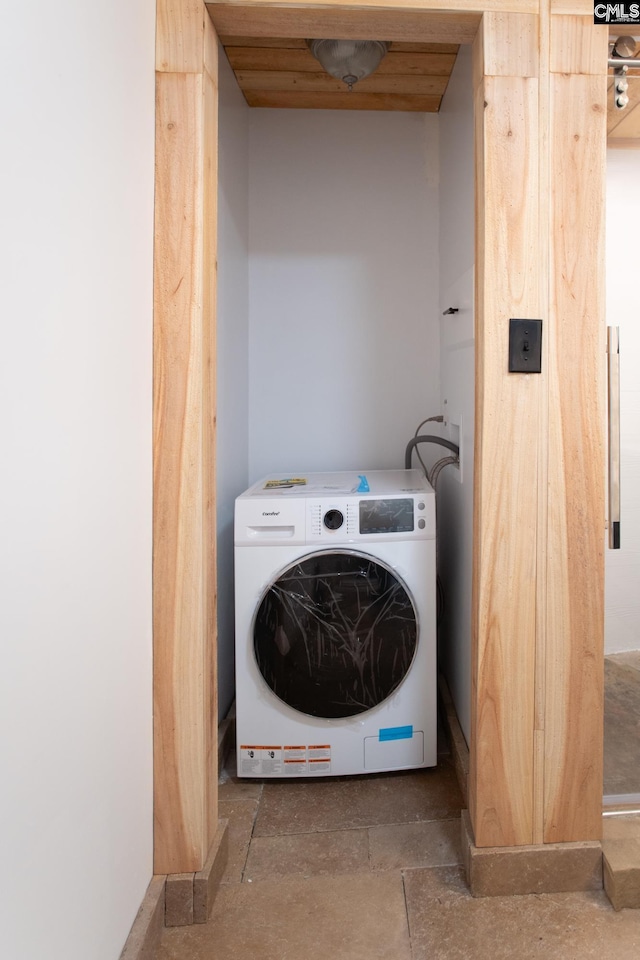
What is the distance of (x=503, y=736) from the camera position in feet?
4.36

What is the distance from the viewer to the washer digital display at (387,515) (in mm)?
1684

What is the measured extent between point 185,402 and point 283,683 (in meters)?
0.92

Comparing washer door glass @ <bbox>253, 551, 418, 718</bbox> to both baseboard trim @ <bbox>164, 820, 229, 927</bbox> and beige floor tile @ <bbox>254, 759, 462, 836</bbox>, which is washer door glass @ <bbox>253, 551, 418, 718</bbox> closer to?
beige floor tile @ <bbox>254, 759, 462, 836</bbox>

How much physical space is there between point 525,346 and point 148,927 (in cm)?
149

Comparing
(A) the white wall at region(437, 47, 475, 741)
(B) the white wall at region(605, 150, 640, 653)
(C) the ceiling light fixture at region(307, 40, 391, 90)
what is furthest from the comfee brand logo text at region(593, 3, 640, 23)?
(C) the ceiling light fixture at region(307, 40, 391, 90)

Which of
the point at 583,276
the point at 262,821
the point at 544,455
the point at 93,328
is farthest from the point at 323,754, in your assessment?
the point at 583,276

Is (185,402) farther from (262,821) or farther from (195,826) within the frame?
(262,821)

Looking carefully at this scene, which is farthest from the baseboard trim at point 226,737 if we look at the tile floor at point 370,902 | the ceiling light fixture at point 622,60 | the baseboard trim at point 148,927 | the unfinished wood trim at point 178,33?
the ceiling light fixture at point 622,60

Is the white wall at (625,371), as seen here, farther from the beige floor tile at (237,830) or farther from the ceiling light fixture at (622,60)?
the beige floor tile at (237,830)

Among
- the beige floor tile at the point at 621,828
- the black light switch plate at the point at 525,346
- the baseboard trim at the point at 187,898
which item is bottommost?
the baseboard trim at the point at 187,898

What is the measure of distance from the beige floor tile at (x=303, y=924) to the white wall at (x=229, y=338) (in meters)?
0.68

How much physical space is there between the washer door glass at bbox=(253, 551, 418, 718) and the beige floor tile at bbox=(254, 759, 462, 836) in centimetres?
28

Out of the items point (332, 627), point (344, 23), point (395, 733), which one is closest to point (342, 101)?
point (344, 23)

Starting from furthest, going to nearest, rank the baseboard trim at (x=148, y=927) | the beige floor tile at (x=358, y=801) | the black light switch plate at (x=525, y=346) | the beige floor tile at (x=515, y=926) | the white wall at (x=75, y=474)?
the beige floor tile at (x=358, y=801)
the black light switch plate at (x=525, y=346)
the beige floor tile at (x=515, y=926)
the baseboard trim at (x=148, y=927)
the white wall at (x=75, y=474)
